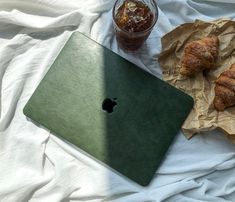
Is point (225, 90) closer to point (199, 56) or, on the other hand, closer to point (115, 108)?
point (199, 56)

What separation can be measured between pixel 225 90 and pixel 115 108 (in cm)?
22

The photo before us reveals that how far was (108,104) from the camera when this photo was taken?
88 cm

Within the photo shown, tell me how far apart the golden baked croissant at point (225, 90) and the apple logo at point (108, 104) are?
21cm

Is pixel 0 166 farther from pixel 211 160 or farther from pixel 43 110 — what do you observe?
pixel 211 160

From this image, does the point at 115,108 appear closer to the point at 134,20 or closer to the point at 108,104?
the point at 108,104

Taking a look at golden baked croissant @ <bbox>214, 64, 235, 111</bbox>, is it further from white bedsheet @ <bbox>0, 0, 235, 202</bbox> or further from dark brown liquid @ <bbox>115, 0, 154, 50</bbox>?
dark brown liquid @ <bbox>115, 0, 154, 50</bbox>

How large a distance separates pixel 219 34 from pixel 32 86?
408 mm

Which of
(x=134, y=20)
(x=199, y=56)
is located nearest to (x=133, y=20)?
(x=134, y=20)

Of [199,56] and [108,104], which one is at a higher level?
[199,56]

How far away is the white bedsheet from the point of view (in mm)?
827

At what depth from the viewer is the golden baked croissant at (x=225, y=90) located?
2.74ft

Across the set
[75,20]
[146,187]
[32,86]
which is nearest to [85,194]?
[146,187]

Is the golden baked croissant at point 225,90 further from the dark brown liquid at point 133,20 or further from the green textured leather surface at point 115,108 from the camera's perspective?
the dark brown liquid at point 133,20

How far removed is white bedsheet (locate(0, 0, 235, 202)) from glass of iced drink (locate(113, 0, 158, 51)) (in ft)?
0.17
